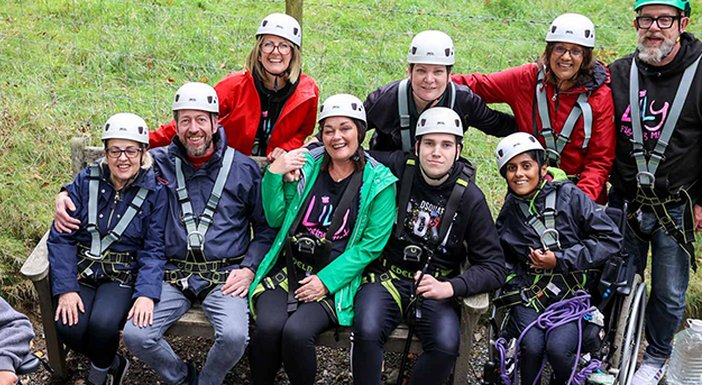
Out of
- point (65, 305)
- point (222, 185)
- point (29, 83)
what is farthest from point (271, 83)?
point (29, 83)

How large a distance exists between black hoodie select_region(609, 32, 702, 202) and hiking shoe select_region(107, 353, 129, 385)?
4.03 metres

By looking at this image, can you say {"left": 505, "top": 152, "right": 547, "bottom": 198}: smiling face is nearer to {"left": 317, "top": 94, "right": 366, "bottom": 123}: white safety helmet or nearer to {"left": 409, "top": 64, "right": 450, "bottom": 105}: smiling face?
{"left": 409, "top": 64, "right": 450, "bottom": 105}: smiling face

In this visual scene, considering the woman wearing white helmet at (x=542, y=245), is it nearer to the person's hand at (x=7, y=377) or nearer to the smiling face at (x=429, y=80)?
the smiling face at (x=429, y=80)

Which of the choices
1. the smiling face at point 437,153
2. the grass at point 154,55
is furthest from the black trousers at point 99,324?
the smiling face at point 437,153

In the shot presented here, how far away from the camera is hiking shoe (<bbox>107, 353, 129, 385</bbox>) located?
5.23 meters

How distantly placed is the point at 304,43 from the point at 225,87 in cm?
451

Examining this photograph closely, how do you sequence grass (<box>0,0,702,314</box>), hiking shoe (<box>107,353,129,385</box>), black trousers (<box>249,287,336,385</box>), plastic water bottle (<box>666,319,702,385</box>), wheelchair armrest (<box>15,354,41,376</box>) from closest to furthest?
1. wheelchair armrest (<box>15,354,41,376</box>)
2. black trousers (<box>249,287,336,385</box>)
3. hiking shoe (<box>107,353,129,385</box>)
4. plastic water bottle (<box>666,319,702,385</box>)
5. grass (<box>0,0,702,314</box>)

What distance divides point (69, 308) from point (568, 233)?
11.6 ft

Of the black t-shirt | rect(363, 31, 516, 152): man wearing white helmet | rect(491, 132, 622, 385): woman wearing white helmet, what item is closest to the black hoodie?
rect(491, 132, 622, 385): woman wearing white helmet

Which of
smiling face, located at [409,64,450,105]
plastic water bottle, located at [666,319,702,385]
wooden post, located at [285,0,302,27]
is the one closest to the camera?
smiling face, located at [409,64,450,105]

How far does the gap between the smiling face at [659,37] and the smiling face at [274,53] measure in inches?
104

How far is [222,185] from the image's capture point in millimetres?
5234

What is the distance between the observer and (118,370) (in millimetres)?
5270

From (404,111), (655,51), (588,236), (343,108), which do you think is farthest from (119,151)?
(655,51)
